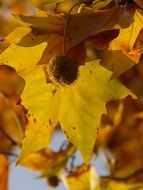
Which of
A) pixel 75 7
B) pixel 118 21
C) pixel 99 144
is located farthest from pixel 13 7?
pixel 118 21

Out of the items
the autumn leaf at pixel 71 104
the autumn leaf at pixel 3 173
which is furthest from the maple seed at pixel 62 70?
the autumn leaf at pixel 3 173

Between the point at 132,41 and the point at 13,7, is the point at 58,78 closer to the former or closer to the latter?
the point at 132,41

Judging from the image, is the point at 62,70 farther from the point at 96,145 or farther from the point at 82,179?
the point at 96,145

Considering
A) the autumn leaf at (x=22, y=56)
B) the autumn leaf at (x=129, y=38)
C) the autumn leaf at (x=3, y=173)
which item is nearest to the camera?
the autumn leaf at (x=129, y=38)

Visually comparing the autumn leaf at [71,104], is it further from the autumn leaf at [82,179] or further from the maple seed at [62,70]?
the autumn leaf at [82,179]

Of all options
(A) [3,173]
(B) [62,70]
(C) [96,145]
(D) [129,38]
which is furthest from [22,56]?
(C) [96,145]

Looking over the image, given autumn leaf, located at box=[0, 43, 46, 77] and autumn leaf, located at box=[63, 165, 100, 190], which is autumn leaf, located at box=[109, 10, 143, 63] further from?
autumn leaf, located at box=[63, 165, 100, 190]
